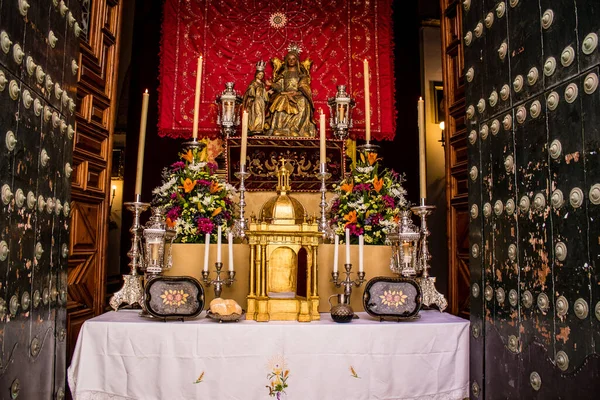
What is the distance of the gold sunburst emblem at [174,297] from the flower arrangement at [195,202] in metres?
0.73

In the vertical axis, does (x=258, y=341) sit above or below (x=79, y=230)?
below

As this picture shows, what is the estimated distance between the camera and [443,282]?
21.2ft

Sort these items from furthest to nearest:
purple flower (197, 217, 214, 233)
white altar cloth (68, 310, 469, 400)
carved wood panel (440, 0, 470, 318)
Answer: purple flower (197, 217, 214, 233), carved wood panel (440, 0, 470, 318), white altar cloth (68, 310, 469, 400)

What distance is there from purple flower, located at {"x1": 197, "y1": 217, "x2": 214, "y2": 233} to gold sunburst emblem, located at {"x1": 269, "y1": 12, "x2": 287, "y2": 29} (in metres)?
3.42

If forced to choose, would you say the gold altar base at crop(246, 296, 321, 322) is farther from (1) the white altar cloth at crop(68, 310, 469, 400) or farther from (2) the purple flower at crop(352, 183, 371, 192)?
(2) the purple flower at crop(352, 183, 371, 192)

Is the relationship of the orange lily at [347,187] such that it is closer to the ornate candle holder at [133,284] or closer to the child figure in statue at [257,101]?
the ornate candle holder at [133,284]

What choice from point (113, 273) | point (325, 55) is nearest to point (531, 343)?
point (325, 55)

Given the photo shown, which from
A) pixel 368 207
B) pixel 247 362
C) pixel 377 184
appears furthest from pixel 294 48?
pixel 247 362

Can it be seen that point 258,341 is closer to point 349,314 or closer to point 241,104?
point 349,314

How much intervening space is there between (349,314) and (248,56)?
4.13 m

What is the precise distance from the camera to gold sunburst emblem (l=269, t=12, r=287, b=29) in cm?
607

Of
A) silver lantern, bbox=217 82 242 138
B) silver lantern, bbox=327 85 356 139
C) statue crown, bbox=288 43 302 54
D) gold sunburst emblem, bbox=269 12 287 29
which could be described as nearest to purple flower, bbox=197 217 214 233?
silver lantern, bbox=217 82 242 138

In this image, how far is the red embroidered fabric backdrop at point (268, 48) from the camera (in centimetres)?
586

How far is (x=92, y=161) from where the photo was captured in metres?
3.53
